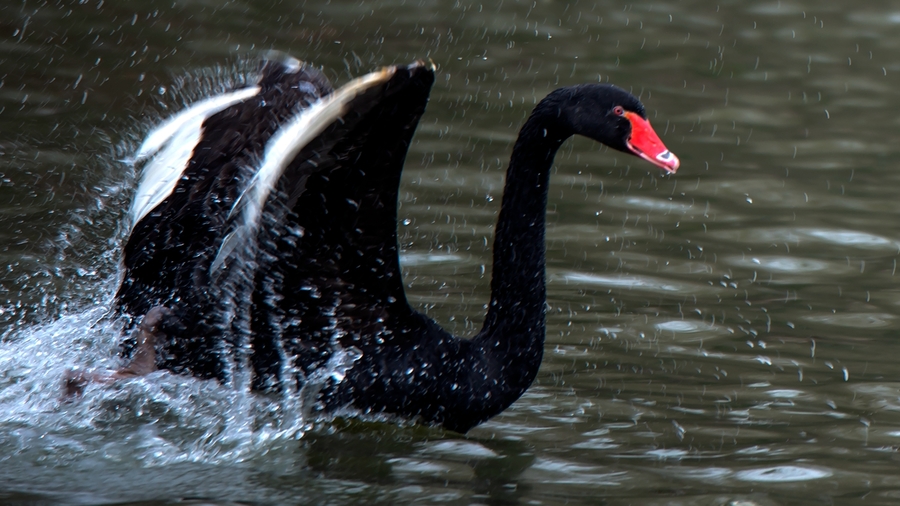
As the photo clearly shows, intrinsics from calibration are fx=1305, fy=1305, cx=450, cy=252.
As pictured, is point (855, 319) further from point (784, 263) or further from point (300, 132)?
point (300, 132)

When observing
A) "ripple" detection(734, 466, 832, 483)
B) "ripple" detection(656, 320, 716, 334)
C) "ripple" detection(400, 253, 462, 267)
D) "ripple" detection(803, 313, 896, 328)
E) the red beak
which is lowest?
"ripple" detection(734, 466, 832, 483)

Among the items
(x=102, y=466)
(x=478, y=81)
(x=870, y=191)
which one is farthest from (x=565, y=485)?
(x=478, y=81)

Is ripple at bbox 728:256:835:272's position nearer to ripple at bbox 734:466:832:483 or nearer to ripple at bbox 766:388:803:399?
ripple at bbox 766:388:803:399

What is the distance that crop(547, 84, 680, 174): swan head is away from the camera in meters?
4.25

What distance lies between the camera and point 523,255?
437 cm

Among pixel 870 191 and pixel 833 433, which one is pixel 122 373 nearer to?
pixel 833 433

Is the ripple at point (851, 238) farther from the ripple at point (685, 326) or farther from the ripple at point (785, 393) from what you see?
the ripple at point (785, 393)

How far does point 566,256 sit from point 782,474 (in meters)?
2.28

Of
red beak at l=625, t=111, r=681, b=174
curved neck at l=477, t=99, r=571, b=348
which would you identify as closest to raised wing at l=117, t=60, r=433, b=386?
curved neck at l=477, t=99, r=571, b=348

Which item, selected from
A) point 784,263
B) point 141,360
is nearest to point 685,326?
point 784,263

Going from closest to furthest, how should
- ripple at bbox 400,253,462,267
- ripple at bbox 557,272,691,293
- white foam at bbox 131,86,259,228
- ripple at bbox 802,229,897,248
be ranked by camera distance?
white foam at bbox 131,86,259,228, ripple at bbox 557,272,691,293, ripple at bbox 400,253,462,267, ripple at bbox 802,229,897,248

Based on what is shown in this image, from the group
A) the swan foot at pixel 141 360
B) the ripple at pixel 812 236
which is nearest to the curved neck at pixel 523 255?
the swan foot at pixel 141 360

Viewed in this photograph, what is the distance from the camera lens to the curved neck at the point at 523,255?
4.33m

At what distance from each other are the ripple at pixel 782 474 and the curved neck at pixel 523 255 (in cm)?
79
